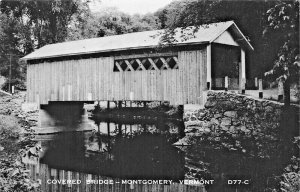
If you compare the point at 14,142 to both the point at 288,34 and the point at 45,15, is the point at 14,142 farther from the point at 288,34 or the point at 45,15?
the point at 45,15

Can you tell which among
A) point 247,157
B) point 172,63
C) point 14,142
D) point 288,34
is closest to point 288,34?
point 288,34

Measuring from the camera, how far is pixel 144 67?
13.1m

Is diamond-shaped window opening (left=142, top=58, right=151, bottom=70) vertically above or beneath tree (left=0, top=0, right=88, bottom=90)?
beneath

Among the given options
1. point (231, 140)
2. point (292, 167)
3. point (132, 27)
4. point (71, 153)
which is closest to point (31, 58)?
point (71, 153)

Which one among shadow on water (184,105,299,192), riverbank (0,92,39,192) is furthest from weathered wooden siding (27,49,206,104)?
shadow on water (184,105,299,192)

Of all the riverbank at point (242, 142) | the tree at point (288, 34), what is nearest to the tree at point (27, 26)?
the riverbank at point (242, 142)

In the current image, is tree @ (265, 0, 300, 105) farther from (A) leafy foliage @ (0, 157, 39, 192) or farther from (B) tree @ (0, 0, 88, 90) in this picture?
(B) tree @ (0, 0, 88, 90)

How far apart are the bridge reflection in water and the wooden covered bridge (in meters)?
1.92

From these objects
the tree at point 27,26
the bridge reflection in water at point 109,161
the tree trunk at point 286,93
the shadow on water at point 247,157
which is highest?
the tree at point 27,26

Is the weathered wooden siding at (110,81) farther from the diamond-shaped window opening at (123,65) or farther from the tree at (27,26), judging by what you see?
the tree at (27,26)

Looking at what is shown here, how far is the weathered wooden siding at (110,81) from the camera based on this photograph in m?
12.0

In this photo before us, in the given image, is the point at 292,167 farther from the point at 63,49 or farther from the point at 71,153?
the point at 63,49

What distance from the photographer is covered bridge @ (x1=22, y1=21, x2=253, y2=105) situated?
1196cm

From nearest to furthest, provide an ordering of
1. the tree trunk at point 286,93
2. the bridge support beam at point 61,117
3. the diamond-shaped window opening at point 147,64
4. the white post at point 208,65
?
1. the tree trunk at point 286,93
2. the white post at point 208,65
3. the diamond-shaped window opening at point 147,64
4. the bridge support beam at point 61,117
